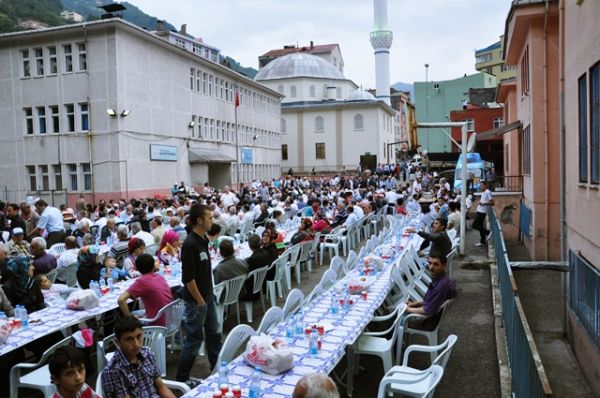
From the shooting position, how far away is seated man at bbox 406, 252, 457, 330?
21.1 feet

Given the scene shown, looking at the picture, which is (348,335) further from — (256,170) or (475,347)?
(256,170)

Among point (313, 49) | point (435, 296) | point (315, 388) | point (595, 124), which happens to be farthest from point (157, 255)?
point (313, 49)

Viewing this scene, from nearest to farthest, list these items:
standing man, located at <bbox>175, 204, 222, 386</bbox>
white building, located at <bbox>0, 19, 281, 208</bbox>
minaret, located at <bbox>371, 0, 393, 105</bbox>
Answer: standing man, located at <bbox>175, 204, 222, 386</bbox>, white building, located at <bbox>0, 19, 281, 208</bbox>, minaret, located at <bbox>371, 0, 393, 105</bbox>

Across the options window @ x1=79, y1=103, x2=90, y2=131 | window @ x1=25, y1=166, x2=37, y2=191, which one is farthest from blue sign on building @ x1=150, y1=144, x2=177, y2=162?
window @ x1=25, y1=166, x2=37, y2=191

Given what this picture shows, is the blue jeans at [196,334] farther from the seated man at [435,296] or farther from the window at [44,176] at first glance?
the window at [44,176]

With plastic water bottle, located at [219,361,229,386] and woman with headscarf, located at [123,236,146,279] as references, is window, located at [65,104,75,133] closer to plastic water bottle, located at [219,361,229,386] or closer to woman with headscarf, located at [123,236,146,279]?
woman with headscarf, located at [123,236,146,279]

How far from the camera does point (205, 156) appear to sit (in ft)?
109

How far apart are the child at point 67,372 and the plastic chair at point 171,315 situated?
255cm

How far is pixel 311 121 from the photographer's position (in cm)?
5841

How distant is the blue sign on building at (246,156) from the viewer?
40.8m

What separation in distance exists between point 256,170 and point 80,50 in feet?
64.1

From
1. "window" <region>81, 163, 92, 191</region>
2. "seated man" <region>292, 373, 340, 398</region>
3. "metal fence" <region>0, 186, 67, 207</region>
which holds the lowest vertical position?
"seated man" <region>292, 373, 340, 398</region>

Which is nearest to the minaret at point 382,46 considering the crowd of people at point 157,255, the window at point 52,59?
the window at point 52,59

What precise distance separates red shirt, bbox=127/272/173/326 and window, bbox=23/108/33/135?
1011 inches
